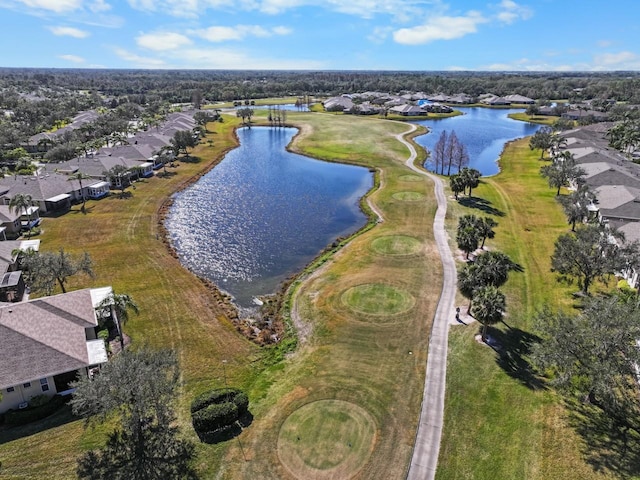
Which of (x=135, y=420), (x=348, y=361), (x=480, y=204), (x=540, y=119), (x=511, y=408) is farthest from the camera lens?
(x=540, y=119)

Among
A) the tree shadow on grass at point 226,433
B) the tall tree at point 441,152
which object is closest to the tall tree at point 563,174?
the tall tree at point 441,152

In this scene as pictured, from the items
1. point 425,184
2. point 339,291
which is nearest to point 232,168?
point 425,184

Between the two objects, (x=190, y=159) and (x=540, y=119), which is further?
(x=540, y=119)

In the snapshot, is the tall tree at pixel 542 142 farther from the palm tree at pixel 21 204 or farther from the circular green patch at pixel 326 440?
the palm tree at pixel 21 204

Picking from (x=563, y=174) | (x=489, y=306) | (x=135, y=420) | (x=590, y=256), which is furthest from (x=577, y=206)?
(x=135, y=420)

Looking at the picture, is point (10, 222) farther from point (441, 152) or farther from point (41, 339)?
point (441, 152)

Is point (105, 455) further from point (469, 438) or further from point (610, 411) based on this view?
point (610, 411)
